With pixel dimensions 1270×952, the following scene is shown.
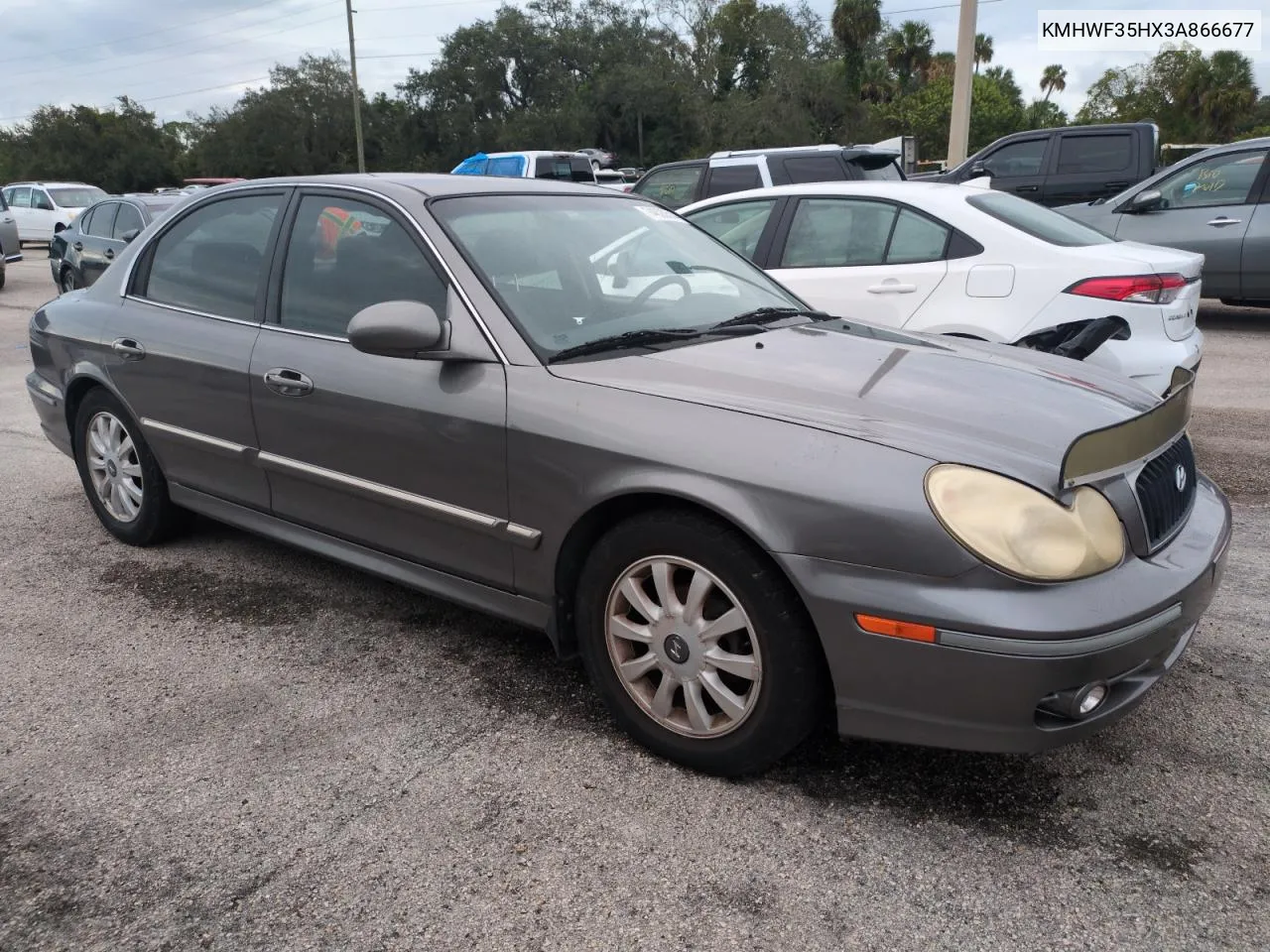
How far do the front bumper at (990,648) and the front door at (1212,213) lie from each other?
27.8ft

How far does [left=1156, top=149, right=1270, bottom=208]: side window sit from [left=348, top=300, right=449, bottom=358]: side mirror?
30.4ft

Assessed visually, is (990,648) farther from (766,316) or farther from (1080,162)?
(1080,162)

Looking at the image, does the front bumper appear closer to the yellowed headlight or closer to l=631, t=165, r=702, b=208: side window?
the yellowed headlight

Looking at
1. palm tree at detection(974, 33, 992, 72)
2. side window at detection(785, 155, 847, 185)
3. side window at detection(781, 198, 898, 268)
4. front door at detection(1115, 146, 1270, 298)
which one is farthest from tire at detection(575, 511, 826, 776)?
palm tree at detection(974, 33, 992, 72)

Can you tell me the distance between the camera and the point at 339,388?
11.0 feet

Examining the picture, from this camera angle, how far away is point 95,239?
41.5 ft

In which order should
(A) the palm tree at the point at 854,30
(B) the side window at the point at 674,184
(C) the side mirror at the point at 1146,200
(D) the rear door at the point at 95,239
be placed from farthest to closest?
(A) the palm tree at the point at 854,30 → (D) the rear door at the point at 95,239 → (B) the side window at the point at 674,184 → (C) the side mirror at the point at 1146,200

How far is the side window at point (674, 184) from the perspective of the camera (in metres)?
11.5

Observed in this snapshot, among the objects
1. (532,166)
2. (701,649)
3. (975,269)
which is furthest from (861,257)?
(532,166)

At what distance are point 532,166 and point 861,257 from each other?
12445mm

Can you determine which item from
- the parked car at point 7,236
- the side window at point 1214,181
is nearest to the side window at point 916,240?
the side window at point 1214,181

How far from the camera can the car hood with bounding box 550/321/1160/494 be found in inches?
96.6

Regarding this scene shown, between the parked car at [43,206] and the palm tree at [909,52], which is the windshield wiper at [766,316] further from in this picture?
the palm tree at [909,52]

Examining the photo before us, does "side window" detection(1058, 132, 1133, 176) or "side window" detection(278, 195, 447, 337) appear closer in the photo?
"side window" detection(278, 195, 447, 337)
